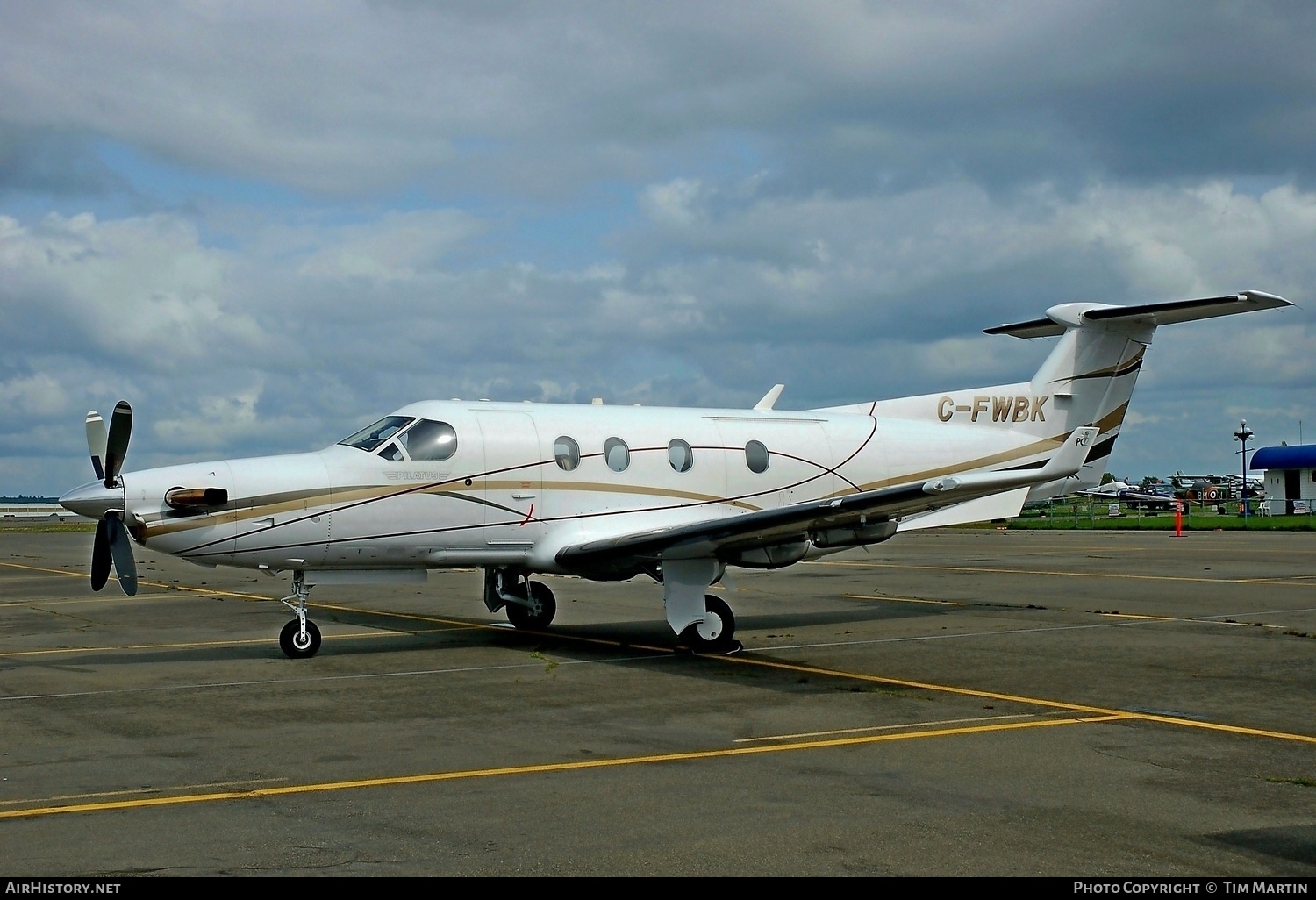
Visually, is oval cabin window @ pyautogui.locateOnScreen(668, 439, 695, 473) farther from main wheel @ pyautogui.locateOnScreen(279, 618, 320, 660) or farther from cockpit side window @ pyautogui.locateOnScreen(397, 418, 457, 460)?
main wheel @ pyautogui.locateOnScreen(279, 618, 320, 660)

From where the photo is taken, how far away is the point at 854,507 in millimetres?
13227

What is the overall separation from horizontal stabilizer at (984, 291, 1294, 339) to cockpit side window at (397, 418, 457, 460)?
995cm

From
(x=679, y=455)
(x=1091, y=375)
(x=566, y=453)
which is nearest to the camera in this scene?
(x=566, y=453)

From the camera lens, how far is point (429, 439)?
15.2 meters

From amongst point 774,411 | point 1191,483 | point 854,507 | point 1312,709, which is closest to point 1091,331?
point 774,411

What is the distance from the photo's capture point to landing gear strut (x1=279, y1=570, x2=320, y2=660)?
14.5m

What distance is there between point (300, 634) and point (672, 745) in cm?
695

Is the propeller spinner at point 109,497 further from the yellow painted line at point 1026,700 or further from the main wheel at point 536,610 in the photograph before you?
the yellow painted line at point 1026,700

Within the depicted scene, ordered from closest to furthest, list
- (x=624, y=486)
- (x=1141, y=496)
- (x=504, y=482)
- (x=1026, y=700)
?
(x=1026, y=700) < (x=504, y=482) < (x=624, y=486) < (x=1141, y=496)

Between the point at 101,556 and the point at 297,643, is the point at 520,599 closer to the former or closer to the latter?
the point at 297,643

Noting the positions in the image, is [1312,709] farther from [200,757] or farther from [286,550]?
[286,550]

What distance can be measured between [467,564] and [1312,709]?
31.2 ft

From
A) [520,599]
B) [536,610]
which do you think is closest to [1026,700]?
[536,610]

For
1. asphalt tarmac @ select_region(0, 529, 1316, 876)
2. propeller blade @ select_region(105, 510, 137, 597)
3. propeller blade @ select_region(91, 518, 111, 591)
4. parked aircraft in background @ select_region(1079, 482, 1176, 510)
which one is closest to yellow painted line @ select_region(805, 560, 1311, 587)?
asphalt tarmac @ select_region(0, 529, 1316, 876)
